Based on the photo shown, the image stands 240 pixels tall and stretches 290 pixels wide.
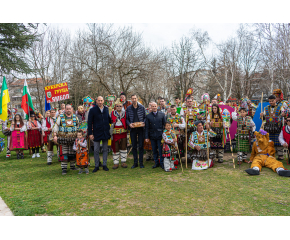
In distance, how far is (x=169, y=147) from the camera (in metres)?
5.88

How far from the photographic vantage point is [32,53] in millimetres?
19250

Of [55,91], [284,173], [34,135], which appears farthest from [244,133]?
[34,135]

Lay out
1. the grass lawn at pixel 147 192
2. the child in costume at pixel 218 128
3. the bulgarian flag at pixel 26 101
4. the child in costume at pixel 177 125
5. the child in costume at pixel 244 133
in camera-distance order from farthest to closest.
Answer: the bulgarian flag at pixel 26 101 < the child in costume at pixel 218 128 < the child in costume at pixel 244 133 < the child in costume at pixel 177 125 < the grass lawn at pixel 147 192

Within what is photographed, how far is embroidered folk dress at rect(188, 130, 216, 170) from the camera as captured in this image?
596 centimetres

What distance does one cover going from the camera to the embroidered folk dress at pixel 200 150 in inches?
235

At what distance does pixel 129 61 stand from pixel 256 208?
15.0 metres

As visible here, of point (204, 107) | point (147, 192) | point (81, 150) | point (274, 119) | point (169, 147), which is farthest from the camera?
point (204, 107)

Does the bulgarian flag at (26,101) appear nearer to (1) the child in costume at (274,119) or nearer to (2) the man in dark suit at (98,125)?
(2) the man in dark suit at (98,125)

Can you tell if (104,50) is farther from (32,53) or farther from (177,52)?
(177,52)

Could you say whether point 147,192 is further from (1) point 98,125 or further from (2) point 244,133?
(2) point 244,133

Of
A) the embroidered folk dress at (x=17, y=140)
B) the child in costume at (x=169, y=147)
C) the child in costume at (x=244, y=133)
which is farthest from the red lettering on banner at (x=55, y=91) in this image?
the child in costume at (x=244, y=133)

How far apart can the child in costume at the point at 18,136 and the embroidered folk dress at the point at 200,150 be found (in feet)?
22.7

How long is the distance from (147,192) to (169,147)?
6.32ft
